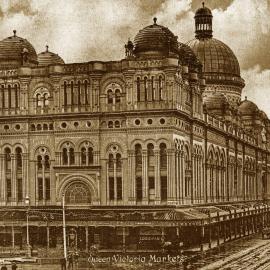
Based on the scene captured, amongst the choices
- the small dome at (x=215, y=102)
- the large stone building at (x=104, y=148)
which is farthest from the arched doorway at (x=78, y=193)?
the small dome at (x=215, y=102)

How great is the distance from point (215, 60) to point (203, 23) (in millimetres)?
8048

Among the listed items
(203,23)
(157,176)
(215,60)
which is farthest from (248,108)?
(157,176)

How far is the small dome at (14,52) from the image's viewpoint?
289 feet

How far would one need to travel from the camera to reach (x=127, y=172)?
8169cm

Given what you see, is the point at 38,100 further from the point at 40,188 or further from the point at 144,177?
the point at 144,177

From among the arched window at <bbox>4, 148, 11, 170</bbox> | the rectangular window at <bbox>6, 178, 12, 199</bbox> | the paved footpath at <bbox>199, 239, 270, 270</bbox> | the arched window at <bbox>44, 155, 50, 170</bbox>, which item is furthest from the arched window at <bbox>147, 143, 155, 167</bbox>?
the rectangular window at <bbox>6, 178, 12, 199</bbox>

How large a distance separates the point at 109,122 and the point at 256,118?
57228mm

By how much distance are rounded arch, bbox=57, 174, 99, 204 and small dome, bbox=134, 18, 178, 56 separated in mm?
13565

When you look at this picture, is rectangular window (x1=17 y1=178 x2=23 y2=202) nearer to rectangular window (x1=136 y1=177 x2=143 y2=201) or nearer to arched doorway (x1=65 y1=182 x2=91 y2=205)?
arched doorway (x1=65 y1=182 x2=91 y2=205)

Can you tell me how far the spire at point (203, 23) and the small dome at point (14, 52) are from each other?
52.6 metres

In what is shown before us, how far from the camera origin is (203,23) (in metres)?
138

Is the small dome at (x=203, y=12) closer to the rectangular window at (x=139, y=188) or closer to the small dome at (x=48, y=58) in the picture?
the small dome at (x=48, y=58)

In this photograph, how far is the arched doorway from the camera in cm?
8362

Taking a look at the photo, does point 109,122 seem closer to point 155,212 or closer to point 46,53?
point 155,212
